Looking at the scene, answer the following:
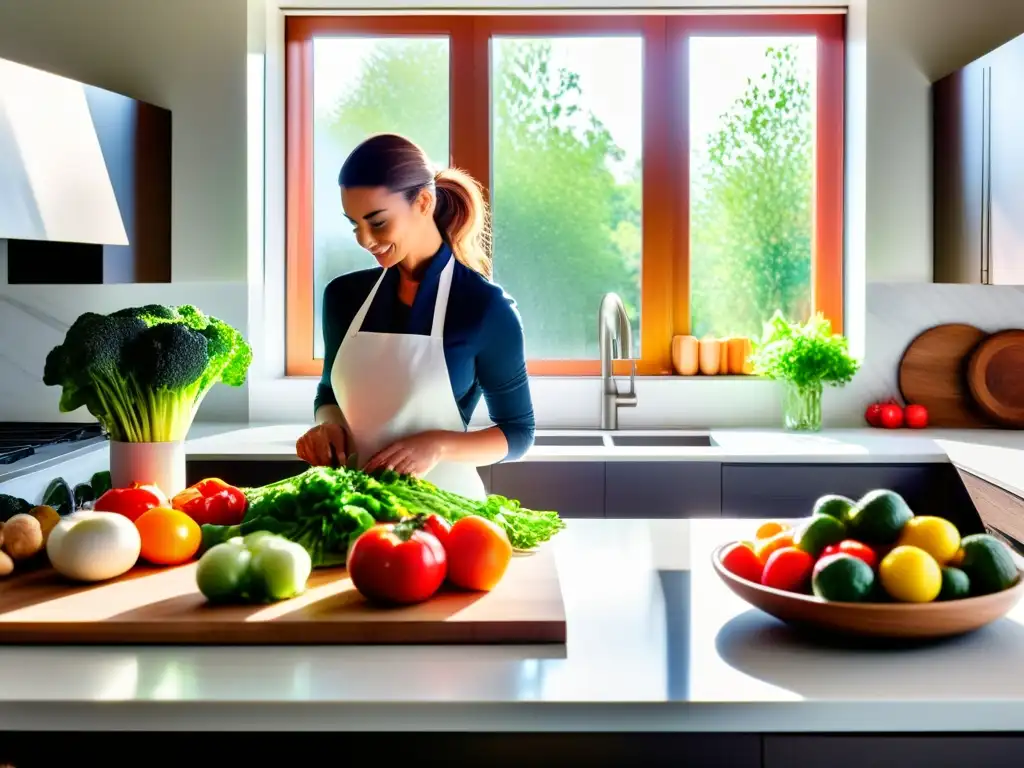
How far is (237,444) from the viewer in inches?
130

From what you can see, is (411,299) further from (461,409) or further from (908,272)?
(908,272)

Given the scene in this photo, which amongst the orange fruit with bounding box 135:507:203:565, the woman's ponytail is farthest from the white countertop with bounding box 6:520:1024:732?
the woman's ponytail

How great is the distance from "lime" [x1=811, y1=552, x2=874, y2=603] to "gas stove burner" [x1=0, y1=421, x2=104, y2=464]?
6.97ft

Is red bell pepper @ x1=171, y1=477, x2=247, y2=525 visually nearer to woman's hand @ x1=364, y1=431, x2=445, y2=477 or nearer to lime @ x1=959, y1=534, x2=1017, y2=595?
woman's hand @ x1=364, y1=431, x2=445, y2=477

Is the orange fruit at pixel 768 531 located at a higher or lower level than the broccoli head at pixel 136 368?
lower

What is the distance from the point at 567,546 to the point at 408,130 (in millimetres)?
2480

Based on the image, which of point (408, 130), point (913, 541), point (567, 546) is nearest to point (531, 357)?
point (408, 130)

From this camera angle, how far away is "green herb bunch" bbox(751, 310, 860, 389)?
142 inches

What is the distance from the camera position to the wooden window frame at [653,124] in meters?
3.96

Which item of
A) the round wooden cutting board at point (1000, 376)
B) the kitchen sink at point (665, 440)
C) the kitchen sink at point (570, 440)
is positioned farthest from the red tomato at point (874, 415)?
the kitchen sink at point (570, 440)

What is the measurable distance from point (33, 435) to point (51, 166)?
82 centimetres

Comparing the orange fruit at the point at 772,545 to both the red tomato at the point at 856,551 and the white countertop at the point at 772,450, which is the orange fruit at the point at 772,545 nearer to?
the red tomato at the point at 856,551

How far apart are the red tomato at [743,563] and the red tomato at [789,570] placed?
0.14ft

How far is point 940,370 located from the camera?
12.5 feet
